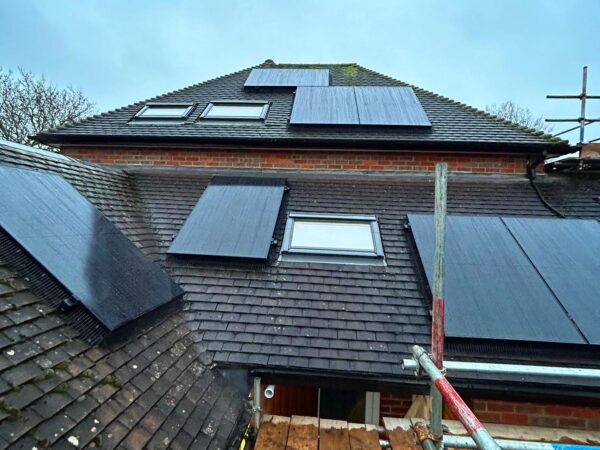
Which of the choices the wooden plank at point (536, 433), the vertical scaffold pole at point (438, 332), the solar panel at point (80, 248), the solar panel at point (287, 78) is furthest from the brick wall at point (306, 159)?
the wooden plank at point (536, 433)

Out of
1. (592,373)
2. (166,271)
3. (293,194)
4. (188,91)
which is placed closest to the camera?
(592,373)

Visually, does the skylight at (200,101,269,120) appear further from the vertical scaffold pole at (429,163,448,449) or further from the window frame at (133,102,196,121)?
the vertical scaffold pole at (429,163,448,449)

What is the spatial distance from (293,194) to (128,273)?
2.49 metres

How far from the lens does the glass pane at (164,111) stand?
230 inches

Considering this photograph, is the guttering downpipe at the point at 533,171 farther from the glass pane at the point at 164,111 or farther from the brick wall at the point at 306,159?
the glass pane at the point at 164,111

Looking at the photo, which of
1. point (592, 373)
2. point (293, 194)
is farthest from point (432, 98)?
point (592, 373)

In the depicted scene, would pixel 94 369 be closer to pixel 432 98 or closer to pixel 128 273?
pixel 128 273

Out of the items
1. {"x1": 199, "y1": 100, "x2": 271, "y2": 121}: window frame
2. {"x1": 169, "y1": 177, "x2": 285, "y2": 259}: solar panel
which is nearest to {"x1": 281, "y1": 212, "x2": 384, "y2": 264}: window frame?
{"x1": 169, "y1": 177, "x2": 285, "y2": 259}: solar panel

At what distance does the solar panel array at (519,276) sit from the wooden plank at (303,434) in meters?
1.40

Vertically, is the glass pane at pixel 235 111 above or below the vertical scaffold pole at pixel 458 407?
above

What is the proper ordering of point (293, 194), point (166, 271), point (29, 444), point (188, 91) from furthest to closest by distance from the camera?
point (188, 91)
point (293, 194)
point (166, 271)
point (29, 444)

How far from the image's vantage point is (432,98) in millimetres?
6402

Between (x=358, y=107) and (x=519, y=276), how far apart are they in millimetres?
3883

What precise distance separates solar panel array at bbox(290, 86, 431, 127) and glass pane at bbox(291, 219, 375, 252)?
205 cm
